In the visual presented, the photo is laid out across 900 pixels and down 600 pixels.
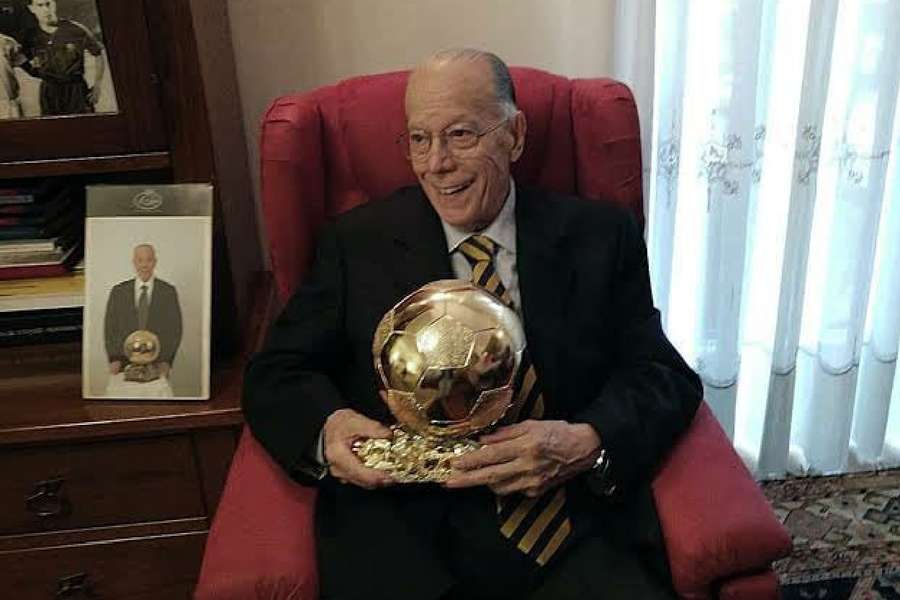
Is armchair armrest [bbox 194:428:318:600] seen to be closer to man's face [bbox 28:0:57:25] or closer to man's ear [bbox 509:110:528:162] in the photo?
man's ear [bbox 509:110:528:162]

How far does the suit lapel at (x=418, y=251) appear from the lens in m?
1.37

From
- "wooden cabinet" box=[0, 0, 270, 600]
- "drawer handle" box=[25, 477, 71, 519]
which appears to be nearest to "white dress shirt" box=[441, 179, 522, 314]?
"wooden cabinet" box=[0, 0, 270, 600]

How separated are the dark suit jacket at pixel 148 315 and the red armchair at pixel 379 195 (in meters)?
0.17

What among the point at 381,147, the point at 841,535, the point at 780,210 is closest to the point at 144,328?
the point at 381,147

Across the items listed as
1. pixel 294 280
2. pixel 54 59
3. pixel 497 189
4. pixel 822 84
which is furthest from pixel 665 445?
pixel 54 59

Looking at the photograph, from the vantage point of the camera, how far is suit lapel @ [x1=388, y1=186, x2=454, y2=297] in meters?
1.37

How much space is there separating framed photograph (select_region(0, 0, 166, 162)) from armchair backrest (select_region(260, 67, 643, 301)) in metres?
0.19

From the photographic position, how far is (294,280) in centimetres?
152

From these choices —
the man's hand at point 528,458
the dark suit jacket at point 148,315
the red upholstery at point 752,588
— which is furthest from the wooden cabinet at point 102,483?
the red upholstery at point 752,588

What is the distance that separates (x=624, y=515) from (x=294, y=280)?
2.06ft

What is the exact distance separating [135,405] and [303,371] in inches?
11.8

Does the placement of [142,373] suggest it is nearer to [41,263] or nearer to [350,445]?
[41,263]

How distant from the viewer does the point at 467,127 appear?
50.6 inches

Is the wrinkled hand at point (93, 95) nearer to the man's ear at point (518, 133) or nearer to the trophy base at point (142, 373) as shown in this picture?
the trophy base at point (142, 373)
